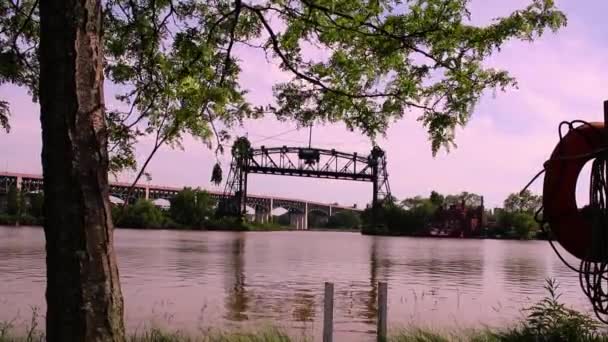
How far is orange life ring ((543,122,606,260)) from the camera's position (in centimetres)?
570

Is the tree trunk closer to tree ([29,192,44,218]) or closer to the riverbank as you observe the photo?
the riverbank

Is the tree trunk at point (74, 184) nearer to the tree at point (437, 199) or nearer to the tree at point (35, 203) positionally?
the tree at point (35, 203)

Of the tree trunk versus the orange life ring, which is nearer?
the tree trunk

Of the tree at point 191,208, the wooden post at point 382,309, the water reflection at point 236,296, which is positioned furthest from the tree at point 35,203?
the wooden post at point 382,309

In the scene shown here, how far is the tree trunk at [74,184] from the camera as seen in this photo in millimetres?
A: 3881

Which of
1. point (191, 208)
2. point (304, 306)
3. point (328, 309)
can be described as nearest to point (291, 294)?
point (304, 306)

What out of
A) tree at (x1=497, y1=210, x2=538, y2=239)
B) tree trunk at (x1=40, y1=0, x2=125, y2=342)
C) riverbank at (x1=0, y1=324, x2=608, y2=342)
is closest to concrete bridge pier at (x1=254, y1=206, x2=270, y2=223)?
tree at (x1=497, y1=210, x2=538, y2=239)

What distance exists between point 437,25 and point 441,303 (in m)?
13.9

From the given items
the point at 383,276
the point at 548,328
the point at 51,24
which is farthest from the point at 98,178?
the point at 383,276

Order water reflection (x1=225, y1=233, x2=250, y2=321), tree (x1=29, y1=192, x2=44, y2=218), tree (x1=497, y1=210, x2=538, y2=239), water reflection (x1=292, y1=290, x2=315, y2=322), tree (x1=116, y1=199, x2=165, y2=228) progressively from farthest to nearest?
tree (x1=497, y1=210, x2=538, y2=239) → tree (x1=116, y1=199, x2=165, y2=228) → tree (x1=29, y1=192, x2=44, y2=218) → water reflection (x1=225, y1=233, x2=250, y2=321) → water reflection (x1=292, y1=290, x2=315, y2=322)

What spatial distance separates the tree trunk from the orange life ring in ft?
12.1

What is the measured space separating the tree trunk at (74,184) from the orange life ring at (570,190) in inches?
145

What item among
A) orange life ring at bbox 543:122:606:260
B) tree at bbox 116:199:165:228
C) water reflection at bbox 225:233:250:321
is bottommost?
water reflection at bbox 225:233:250:321

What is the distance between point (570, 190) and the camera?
18.9 ft
